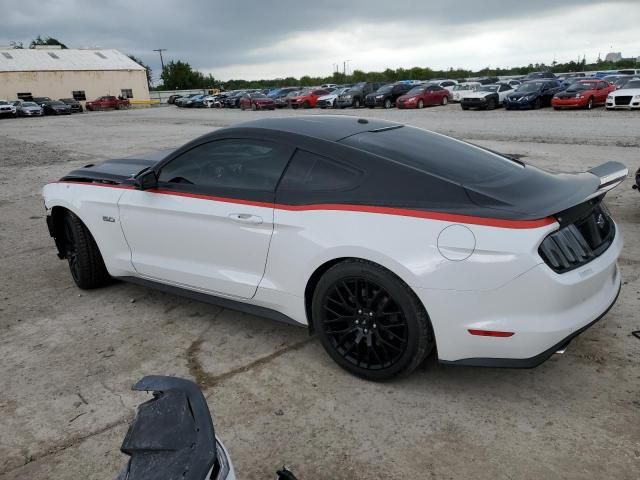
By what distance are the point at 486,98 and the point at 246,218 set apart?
2596 centimetres

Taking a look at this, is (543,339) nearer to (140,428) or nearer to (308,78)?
(140,428)

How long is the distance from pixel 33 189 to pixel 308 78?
82.7 metres

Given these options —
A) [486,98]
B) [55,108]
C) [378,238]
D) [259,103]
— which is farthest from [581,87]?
[55,108]

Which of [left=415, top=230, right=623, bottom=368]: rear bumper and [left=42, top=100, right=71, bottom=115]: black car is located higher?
[left=415, top=230, right=623, bottom=368]: rear bumper

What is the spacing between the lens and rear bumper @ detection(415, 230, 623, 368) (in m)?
2.63

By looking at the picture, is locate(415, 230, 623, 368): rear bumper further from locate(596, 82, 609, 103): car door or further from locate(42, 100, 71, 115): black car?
locate(42, 100, 71, 115): black car

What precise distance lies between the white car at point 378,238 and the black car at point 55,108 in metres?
48.3

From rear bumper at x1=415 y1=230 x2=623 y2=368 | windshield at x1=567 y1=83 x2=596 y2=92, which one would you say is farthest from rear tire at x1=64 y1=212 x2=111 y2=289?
windshield at x1=567 y1=83 x2=596 y2=92

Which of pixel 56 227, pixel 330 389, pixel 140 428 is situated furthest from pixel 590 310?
pixel 56 227

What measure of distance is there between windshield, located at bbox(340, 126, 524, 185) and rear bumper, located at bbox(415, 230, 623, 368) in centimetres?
66

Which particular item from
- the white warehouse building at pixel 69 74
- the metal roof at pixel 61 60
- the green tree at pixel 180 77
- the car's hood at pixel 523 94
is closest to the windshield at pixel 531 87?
the car's hood at pixel 523 94

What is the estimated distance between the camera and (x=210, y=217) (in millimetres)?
3623

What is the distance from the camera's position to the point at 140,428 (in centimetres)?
149

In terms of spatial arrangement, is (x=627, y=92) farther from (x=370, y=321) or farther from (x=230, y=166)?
(x=370, y=321)
